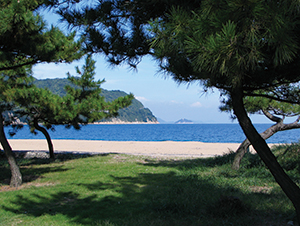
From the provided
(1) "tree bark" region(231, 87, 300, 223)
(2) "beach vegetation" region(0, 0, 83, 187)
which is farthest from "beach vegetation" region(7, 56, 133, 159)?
(1) "tree bark" region(231, 87, 300, 223)

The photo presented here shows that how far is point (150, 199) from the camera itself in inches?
219

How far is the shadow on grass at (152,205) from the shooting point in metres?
4.29

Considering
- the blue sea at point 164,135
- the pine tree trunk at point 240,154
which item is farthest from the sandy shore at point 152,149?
the pine tree trunk at point 240,154

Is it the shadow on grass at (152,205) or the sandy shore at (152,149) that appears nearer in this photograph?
the shadow on grass at (152,205)

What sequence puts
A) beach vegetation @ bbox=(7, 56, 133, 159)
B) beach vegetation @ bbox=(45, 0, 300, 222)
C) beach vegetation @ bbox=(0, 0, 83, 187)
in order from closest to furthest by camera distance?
beach vegetation @ bbox=(45, 0, 300, 222)
beach vegetation @ bbox=(0, 0, 83, 187)
beach vegetation @ bbox=(7, 56, 133, 159)

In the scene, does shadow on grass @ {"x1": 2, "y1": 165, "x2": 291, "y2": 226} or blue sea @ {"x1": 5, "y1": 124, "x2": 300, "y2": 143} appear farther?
blue sea @ {"x1": 5, "y1": 124, "x2": 300, "y2": 143}

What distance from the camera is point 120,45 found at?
15.7 feet

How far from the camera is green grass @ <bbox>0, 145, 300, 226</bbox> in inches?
172

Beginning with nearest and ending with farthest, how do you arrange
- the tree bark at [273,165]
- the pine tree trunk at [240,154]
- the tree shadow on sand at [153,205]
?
the tree bark at [273,165], the tree shadow on sand at [153,205], the pine tree trunk at [240,154]

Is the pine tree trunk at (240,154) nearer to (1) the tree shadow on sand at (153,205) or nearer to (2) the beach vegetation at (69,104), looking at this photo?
(1) the tree shadow on sand at (153,205)

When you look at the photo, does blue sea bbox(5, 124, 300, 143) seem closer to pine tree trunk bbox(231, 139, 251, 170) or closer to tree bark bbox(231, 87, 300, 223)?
pine tree trunk bbox(231, 139, 251, 170)

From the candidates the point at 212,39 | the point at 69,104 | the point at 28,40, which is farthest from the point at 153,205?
the point at 69,104

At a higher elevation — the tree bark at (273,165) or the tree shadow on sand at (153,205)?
the tree bark at (273,165)

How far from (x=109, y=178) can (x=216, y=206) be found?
4.35m
